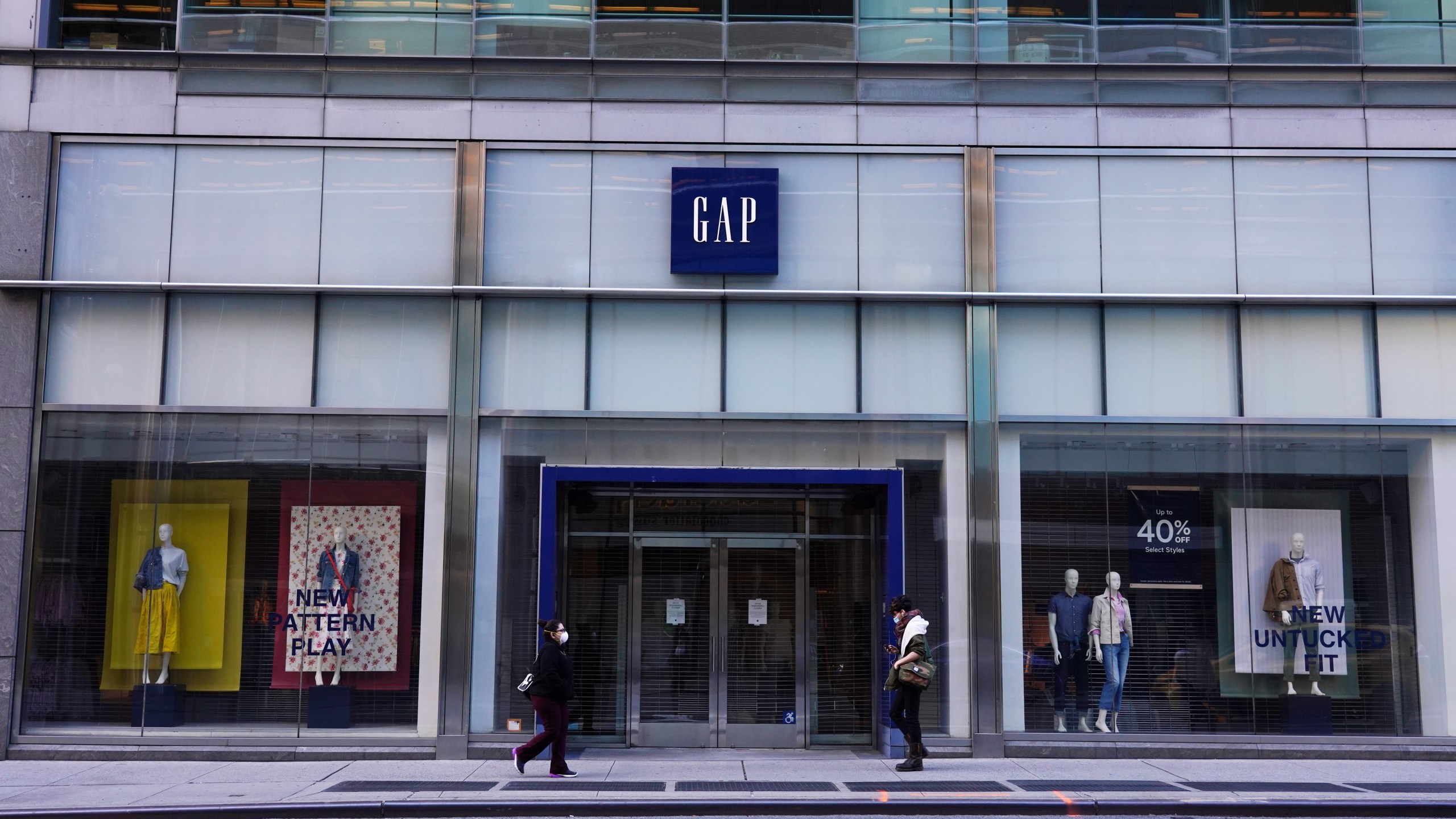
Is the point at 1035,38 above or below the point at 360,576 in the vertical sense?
above

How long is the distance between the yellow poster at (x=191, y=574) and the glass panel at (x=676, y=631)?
479cm

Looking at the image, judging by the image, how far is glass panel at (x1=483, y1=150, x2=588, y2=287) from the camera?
1545 cm

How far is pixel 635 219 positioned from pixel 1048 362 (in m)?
5.27

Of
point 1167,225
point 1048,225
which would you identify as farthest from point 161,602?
point 1167,225

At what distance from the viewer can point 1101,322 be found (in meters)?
15.5

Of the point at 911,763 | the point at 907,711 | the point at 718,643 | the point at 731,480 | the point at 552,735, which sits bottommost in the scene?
the point at 911,763

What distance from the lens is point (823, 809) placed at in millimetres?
11516

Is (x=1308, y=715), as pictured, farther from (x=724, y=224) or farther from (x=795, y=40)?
(x=795, y=40)

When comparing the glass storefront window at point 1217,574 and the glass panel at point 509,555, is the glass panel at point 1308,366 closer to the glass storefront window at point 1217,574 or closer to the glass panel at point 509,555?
the glass storefront window at point 1217,574

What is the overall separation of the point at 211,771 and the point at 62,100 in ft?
26.8

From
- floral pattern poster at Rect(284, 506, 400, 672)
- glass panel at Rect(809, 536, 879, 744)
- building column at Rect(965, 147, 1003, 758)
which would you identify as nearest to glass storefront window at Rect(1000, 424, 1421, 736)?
building column at Rect(965, 147, 1003, 758)

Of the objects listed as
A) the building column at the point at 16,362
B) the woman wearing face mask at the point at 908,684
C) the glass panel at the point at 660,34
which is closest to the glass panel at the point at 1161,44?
the glass panel at the point at 660,34

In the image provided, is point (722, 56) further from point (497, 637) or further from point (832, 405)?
point (497, 637)

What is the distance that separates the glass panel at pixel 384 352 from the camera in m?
15.3
